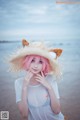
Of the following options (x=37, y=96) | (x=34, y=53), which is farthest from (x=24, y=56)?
(x=37, y=96)

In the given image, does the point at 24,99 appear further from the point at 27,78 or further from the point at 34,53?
the point at 34,53

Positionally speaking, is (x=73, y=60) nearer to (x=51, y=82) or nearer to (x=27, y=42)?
(x=51, y=82)

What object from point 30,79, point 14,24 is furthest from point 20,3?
point 30,79

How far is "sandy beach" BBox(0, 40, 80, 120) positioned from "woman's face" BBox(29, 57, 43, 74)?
0.15 metres

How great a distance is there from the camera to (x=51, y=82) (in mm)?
1875

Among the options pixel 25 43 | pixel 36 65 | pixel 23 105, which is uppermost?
pixel 25 43

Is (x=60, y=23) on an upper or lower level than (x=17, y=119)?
upper

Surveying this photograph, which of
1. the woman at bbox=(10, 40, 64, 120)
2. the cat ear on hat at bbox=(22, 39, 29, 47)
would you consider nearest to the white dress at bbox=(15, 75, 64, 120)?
the woman at bbox=(10, 40, 64, 120)

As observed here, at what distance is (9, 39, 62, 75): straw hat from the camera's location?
1.83 m

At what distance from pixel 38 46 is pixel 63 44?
0.69 feet

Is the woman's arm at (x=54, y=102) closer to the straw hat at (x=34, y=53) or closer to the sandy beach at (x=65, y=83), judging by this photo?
the sandy beach at (x=65, y=83)

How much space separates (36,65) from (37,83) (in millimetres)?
143

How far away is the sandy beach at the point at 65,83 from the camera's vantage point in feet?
6.22

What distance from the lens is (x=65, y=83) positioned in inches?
75.0
